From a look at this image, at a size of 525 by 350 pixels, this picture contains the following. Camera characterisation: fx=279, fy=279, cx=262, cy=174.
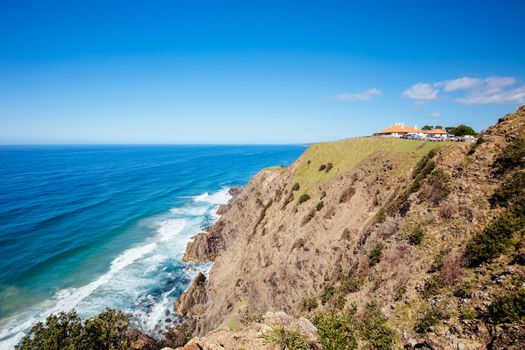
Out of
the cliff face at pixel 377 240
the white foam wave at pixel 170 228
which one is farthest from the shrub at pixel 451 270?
the white foam wave at pixel 170 228

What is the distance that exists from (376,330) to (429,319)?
109 inches

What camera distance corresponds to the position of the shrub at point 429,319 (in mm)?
13679

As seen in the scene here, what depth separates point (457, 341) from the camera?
1210 centimetres

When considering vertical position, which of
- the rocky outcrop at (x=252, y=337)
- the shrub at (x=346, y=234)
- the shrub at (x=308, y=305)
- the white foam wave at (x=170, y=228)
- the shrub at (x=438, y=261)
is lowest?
the white foam wave at (x=170, y=228)

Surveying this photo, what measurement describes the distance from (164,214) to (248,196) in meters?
28.2

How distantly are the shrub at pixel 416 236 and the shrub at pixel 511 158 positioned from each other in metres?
6.64

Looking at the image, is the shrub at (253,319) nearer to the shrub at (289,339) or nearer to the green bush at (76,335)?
the shrub at (289,339)

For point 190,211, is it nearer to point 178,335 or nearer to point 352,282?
point 178,335

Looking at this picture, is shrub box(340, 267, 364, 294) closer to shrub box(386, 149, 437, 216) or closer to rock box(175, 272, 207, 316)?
shrub box(386, 149, 437, 216)

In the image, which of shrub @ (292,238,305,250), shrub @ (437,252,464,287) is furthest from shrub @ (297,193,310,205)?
shrub @ (437,252,464,287)

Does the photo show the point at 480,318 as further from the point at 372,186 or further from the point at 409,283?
the point at 372,186

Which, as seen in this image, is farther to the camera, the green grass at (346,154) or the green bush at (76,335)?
the green grass at (346,154)

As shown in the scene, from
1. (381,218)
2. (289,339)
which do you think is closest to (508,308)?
(289,339)

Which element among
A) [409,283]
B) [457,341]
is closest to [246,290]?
[409,283]
